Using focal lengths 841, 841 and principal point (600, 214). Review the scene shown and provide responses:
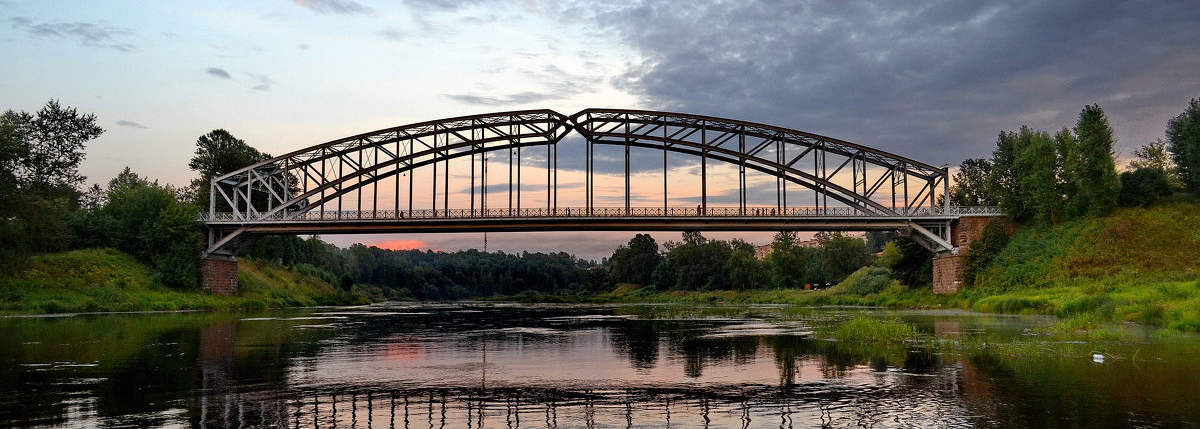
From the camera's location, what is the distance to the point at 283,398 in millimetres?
14922

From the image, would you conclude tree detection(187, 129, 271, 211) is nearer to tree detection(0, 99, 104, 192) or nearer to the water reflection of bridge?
tree detection(0, 99, 104, 192)

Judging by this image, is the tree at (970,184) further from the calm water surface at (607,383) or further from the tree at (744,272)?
the calm water surface at (607,383)

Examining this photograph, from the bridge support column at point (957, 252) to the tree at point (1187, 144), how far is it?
15560mm

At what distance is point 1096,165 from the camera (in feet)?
241

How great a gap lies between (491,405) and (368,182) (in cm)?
8089

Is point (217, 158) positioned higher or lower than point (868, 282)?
higher

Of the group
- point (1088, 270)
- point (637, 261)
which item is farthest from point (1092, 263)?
point (637, 261)

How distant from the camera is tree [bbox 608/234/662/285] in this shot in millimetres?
182250

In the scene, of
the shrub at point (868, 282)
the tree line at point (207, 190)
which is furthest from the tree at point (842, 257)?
the shrub at point (868, 282)

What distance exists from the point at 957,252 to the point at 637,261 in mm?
106807

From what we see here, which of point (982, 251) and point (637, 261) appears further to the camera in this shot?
point (637, 261)

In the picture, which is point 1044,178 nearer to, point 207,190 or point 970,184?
point 970,184

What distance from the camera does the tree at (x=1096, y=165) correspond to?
72.4 m

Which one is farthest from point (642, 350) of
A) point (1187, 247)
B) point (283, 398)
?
point (1187, 247)
